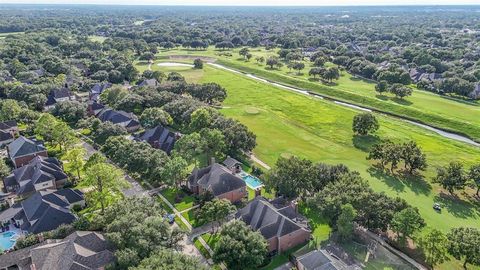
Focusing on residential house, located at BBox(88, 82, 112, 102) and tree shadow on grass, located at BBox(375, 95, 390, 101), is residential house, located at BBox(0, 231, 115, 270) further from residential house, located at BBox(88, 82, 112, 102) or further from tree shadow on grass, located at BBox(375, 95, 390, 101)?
tree shadow on grass, located at BBox(375, 95, 390, 101)

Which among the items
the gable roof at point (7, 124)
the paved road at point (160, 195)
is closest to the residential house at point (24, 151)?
the paved road at point (160, 195)

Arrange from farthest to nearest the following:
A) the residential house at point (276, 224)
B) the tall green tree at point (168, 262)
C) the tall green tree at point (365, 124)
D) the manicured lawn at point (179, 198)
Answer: the tall green tree at point (365, 124), the manicured lawn at point (179, 198), the residential house at point (276, 224), the tall green tree at point (168, 262)

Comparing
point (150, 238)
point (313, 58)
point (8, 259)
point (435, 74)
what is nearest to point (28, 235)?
point (8, 259)

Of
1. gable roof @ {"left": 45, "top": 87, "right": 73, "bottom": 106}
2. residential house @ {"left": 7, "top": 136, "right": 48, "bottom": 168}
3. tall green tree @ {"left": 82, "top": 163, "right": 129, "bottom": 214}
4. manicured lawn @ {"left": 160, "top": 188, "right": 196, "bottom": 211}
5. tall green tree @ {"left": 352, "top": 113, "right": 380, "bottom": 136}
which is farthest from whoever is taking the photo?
gable roof @ {"left": 45, "top": 87, "right": 73, "bottom": 106}

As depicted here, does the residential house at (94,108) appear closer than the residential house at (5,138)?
No

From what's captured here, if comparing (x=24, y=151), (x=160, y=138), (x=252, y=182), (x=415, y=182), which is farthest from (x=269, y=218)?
(x=24, y=151)

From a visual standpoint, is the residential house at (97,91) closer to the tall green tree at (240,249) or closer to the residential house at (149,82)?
the residential house at (149,82)

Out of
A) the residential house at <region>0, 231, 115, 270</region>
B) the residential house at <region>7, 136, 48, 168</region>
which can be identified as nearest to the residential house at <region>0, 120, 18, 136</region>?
the residential house at <region>7, 136, 48, 168</region>
